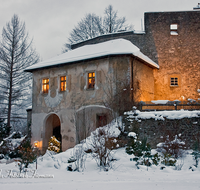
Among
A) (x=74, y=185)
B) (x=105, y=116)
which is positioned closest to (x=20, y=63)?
(x=105, y=116)

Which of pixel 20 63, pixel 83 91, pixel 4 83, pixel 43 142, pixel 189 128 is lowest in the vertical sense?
pixel 43 142

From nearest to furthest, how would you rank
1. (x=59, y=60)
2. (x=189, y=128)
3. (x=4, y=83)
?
(x=189, y=128) < (x=59, y=60) < (x=4, y=83)

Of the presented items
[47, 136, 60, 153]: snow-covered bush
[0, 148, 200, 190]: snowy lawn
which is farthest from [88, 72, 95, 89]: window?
[0, 148, 200, 190]: snowy lawn

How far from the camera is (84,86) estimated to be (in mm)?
15867

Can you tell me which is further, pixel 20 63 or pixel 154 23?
pixel 20 63

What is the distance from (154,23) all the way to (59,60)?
768 cm

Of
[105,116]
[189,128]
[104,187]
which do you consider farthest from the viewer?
[105,116]

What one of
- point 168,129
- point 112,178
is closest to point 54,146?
point 168,129

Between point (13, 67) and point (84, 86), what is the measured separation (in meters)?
9.87

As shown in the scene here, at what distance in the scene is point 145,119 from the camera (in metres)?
12.5

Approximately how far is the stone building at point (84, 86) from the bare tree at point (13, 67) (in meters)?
5.06

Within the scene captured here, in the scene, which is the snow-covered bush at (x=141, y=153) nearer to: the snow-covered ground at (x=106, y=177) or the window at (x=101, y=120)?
the snow-covered ground at (x=106, y=177)

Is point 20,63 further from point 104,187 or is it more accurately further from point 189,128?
point 104,187

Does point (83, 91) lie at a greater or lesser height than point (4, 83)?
lesser
